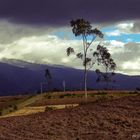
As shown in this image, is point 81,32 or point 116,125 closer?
point 116,125

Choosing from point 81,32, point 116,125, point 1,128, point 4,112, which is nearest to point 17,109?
point 4,112

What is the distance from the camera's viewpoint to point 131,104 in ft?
76.8

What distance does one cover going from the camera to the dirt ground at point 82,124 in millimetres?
19795

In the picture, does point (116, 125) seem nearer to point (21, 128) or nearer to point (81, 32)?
point (21, 128)

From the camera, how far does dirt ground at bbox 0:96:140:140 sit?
19795 millimetres

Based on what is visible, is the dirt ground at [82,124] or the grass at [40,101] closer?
the dirt ground at [82,124]

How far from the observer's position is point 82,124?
69.8 feet

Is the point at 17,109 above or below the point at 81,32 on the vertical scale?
below

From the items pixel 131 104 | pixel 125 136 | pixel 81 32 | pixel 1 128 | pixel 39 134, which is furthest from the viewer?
pixel 81 32

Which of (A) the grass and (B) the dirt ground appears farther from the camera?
(A) the grass

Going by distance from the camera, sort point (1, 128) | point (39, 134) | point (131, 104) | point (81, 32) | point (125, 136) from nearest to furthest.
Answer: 1. point (125, 136)
2. point (39, 134)
3. point (1, 128)
4. point (131, 104)
5. point (81, 32)

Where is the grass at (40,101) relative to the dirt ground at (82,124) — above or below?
above

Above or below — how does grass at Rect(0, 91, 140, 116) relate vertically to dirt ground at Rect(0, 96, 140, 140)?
above

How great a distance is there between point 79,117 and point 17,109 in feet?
32.8
